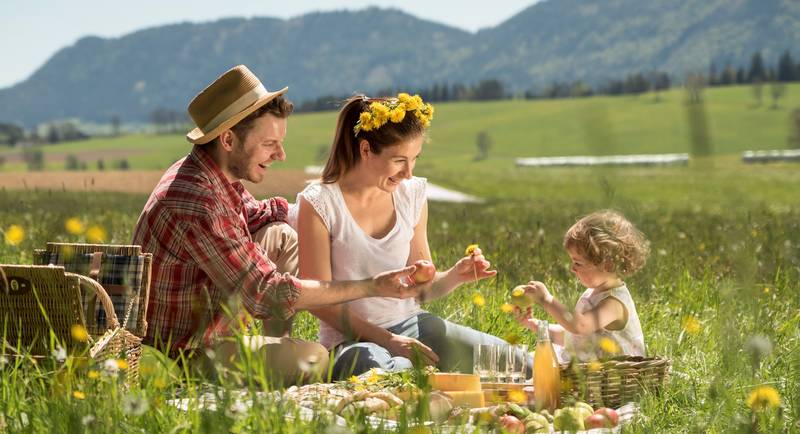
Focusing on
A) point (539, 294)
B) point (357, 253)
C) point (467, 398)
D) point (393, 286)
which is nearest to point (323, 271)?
point (357, 253)

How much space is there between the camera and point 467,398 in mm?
4230

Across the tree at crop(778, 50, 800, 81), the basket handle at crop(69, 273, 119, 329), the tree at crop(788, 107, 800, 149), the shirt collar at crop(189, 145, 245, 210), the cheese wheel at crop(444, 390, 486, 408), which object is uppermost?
the tree at crop(778, 50, 800, 81)

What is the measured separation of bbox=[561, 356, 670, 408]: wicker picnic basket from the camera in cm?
436

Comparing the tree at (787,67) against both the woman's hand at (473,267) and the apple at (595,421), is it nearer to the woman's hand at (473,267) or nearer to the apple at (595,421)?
the woman's hand at (473,267)

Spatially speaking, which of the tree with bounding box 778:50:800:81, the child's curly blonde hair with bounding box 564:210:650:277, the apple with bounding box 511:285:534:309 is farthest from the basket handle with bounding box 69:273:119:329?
the tree with bounding box 778:50:800:81

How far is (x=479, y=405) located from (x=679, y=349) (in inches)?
71.3

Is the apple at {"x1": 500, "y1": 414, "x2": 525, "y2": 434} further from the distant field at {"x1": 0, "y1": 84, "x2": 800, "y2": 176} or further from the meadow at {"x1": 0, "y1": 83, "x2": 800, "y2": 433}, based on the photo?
the distant field at {"x1": 0, "y1": 84, "x2": 800, "y2": 176}

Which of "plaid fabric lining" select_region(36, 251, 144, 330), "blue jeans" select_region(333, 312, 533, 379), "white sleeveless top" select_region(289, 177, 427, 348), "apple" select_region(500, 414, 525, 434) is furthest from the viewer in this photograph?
"white sleeveless top" select_region(289, 177, 427, 348)

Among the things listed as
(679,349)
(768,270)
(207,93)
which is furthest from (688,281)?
(207,93)

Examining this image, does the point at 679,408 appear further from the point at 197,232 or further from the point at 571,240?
the point at 197,232

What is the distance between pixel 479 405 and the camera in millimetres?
4254

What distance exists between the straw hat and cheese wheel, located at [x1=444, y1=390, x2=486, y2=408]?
177cm

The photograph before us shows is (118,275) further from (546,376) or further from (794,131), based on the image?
(794,131)

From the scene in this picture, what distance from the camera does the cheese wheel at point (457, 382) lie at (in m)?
4.32
